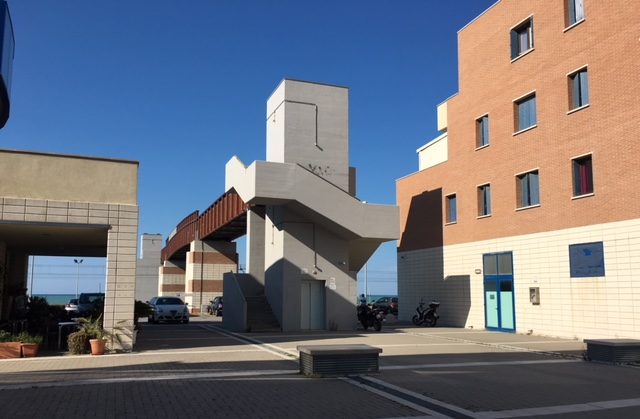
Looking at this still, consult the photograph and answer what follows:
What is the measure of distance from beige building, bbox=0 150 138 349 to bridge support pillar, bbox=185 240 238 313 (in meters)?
27.9

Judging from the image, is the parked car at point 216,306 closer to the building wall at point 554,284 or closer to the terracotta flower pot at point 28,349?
the building wall at point 554,284

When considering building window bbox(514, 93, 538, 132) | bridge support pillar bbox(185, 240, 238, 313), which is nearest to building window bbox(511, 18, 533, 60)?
building window bbox(514, 93, 538, 132)

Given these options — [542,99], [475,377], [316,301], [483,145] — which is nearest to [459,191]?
[483,145]

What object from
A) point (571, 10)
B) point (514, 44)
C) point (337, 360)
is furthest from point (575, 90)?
point (337, 360)

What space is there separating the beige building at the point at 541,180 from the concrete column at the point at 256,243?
8.86 m

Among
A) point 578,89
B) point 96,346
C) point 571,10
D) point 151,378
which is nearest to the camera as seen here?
point 151,378

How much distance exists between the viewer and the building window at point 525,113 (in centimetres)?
2373

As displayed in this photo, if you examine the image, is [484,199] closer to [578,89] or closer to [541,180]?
[541,180]

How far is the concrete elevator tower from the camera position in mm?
22812

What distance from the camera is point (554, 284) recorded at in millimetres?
21719

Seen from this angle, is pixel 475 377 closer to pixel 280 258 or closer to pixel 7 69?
pixel 7 69

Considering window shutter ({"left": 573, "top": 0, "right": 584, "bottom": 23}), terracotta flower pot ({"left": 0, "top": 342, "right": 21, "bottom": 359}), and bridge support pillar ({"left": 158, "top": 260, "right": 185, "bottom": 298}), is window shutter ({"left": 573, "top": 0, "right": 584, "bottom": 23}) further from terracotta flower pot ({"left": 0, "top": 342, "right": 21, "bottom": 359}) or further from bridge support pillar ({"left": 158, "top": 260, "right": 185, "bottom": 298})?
bridge support pillar ({"left": 158, "top": 260, "right": 185, "bottom": 298})

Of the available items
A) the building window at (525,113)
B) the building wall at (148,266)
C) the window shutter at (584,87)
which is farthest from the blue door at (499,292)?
the building wall at (148,266)

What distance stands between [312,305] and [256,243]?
15.4 feet
